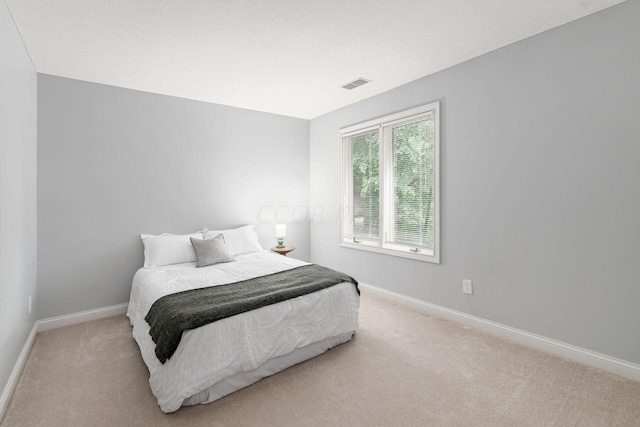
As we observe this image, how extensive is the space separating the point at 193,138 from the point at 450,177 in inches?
125

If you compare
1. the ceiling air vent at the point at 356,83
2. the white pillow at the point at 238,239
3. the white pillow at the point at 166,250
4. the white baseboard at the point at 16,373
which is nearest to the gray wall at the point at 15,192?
the white baseboard at the point at 16,373

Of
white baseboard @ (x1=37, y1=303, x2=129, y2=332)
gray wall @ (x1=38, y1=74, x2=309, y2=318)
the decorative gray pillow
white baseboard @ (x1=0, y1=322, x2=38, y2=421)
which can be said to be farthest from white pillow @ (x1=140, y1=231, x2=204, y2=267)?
white baseboard @ (x1=0, y1=322, x2=38, y2=421)

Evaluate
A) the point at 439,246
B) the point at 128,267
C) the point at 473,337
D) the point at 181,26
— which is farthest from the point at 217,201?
the point at 473,337

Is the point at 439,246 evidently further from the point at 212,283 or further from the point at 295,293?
the point at 212,283

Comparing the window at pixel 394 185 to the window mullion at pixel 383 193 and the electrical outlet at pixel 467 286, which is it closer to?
the window mullion at pixel 383 193

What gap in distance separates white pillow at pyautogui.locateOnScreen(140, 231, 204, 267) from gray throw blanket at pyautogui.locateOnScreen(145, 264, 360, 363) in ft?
3.80

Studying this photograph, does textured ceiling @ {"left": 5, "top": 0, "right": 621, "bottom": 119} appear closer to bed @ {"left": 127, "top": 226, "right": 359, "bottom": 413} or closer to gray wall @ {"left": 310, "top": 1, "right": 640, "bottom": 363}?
gray wall @ {"left": 310, "top": 1, "right": 640, "bottom": 363}

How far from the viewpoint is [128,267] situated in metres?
3.69

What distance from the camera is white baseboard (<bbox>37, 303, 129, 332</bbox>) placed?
3.22 m

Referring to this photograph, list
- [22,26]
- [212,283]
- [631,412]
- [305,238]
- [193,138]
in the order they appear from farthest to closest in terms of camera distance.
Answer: [305,238], [193,138], [212,283], [22,26], [631,412]

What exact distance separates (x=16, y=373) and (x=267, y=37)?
319cm

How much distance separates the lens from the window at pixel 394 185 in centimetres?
354

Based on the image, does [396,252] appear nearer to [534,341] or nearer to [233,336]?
[534,341]

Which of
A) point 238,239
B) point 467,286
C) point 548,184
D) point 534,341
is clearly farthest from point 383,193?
point 534,341
